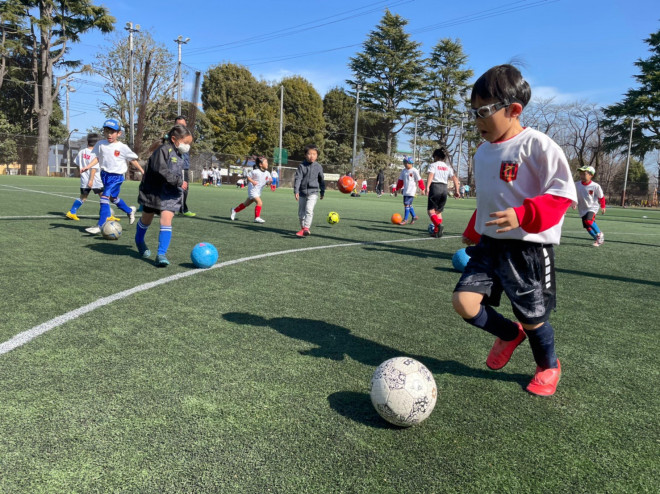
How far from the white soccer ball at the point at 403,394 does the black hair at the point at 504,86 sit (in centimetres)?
167

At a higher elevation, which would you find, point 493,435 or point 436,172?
point 436,172

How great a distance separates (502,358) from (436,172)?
8589mm

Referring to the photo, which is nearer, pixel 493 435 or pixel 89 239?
pixel 493 435

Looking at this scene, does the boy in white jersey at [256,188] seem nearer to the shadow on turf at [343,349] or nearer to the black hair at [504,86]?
the shadow on turf at [343,349]

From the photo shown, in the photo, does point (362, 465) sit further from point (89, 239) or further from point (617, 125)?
point (617, 125)

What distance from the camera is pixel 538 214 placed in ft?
8.36

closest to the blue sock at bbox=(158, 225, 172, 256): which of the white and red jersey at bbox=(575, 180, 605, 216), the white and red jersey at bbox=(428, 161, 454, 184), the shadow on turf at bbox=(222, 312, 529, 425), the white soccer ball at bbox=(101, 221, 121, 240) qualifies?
the white soccer ball at bbox=(101, 221, 121, 240)

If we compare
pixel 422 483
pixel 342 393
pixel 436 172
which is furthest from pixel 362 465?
pixel 436 172

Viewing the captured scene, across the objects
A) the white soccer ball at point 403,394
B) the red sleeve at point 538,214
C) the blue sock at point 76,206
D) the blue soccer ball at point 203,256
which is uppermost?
the red sleeve at point 538,214

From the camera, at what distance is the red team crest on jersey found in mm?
2938

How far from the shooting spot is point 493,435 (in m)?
2.49

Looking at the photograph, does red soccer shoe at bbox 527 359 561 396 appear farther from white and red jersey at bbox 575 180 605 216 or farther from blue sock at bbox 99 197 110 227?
white and red jersey at bbox 575 180 605 216

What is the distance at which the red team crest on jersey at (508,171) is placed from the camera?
2938 millimetres

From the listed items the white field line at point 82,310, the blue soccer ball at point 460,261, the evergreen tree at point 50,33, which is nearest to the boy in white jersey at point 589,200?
the blue soccer ball at point 460,261
